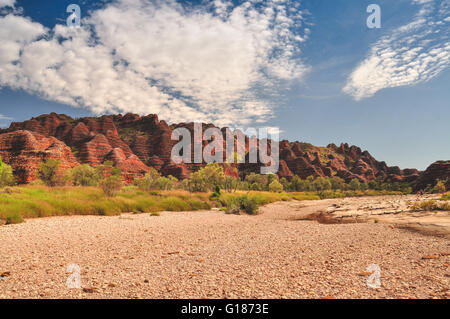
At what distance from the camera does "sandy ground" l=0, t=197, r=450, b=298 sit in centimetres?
469

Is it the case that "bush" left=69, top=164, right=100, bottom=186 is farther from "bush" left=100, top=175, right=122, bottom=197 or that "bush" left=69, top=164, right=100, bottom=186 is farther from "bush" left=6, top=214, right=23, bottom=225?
"bush" left=6, top=214, right=23, bottom=225

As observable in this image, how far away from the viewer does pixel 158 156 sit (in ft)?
487

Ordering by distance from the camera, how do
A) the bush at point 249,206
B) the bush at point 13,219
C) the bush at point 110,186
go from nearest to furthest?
the bush at point 13,219
the bush at point 110,186
the bush at point 249,206

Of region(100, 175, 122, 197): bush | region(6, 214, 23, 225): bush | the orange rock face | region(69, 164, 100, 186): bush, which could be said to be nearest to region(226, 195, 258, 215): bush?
region(100, 175, 122, 197): bush

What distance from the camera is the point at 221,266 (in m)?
6.50

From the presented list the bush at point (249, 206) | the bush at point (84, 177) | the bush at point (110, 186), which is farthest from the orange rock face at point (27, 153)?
the bush at point (249, 206)

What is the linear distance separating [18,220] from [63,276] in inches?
441

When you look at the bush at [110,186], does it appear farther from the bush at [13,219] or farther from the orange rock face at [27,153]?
the orange rock face at [27,153]

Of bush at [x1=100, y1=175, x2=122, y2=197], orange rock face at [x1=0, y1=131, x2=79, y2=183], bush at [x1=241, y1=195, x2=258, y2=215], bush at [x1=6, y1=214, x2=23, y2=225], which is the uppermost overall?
orange rock face at [x1=0, y1=131, x2=79, y2=183]

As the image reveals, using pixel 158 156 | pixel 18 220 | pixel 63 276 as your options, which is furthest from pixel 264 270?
pixel 158 156

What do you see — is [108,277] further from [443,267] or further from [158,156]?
[158,156]

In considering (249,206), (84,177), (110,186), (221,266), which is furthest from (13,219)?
(84,177)

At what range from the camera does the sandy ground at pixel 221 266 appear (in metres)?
4.69

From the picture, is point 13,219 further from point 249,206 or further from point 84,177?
point 84,177
